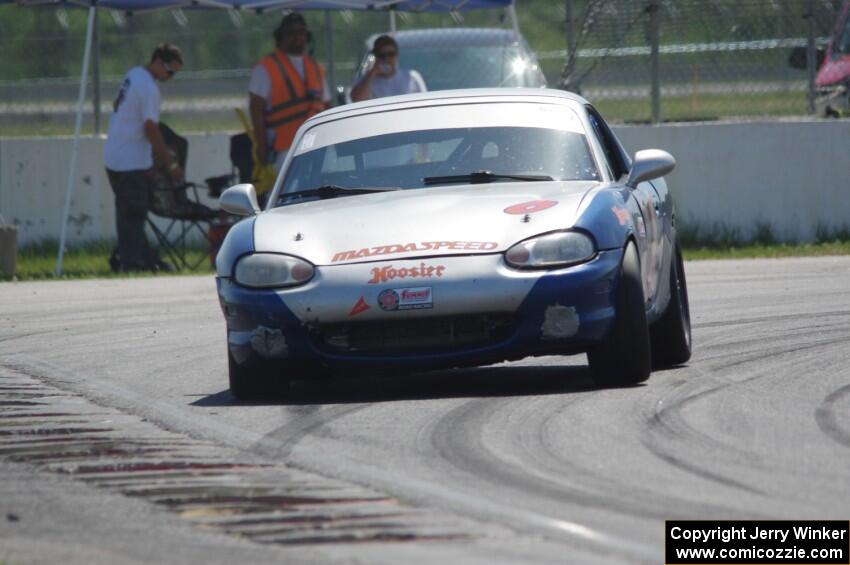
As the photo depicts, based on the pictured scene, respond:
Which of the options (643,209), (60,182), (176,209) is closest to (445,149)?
(643,209)

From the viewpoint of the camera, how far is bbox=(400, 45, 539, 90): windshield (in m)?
17.5

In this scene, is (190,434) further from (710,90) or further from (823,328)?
(710,90)

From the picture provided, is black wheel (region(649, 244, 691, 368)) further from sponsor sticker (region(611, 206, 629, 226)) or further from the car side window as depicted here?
sponsor sticker (region(611, 206, 629, 226))

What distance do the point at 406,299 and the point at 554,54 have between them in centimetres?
1193

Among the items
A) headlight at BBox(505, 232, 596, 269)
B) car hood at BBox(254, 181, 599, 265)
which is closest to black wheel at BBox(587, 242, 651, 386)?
headlight at BBox(505, 232, 596, 269)

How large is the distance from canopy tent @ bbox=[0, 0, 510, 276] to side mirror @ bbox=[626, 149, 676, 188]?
8195mm

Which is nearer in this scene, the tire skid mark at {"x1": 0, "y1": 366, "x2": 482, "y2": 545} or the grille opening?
the tire skid mark at {"x1": 0, "y1": 366, "x2": 482, "y2": 545}

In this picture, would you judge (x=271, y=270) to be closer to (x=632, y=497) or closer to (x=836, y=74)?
(x=632, y=497)

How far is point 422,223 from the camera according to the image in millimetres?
7266

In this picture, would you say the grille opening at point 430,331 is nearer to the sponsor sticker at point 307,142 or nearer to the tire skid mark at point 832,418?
the tire skid mark at point 832,418

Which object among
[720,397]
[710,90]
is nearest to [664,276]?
[720,397]

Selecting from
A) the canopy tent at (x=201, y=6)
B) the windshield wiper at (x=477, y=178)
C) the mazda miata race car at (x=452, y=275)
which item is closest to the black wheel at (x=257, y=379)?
the mazda miata race car at (x=452, y=275)

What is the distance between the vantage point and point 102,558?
4547mm

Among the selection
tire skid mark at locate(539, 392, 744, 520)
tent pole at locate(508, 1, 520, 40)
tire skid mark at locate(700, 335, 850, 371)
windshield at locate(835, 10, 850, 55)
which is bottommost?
tire skid mark at locate(700, 335, 850, 371)
